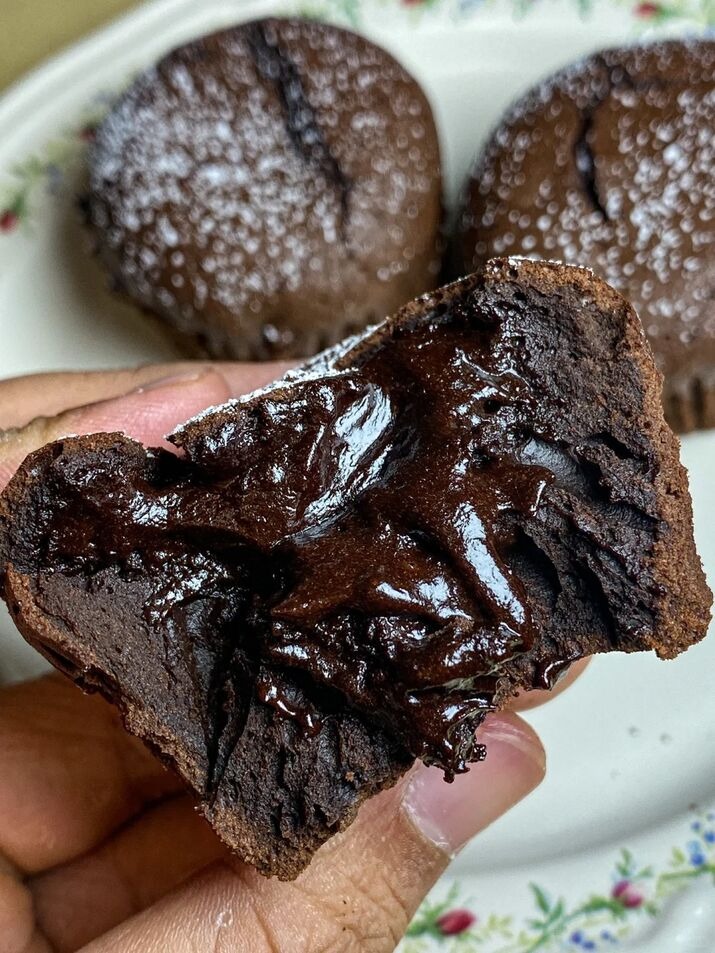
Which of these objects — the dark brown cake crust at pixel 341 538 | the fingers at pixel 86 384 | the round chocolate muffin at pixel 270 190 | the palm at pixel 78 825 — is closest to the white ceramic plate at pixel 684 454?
the round chocolate muffin at pixel 270 190

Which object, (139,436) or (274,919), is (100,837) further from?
(139,436)

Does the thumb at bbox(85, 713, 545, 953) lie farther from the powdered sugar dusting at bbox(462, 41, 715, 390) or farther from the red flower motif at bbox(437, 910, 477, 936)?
the powdered sugar dusting at bbox(462, 41, 715, 390)

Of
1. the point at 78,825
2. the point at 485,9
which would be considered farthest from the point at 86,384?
the point at 485,9

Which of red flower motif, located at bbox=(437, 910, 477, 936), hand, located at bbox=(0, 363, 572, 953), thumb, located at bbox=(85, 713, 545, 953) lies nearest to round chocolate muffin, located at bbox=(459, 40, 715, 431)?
hand, located at bbox=(0, 363, 572, 953)

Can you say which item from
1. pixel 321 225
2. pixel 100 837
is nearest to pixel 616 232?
pixel 321 225

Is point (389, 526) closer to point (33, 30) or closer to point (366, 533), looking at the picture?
point (366, 533)

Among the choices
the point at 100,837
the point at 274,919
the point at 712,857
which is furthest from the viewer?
the point at 712,857

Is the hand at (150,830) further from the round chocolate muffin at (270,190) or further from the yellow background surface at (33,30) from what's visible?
the yellow background surface at (33,30)
